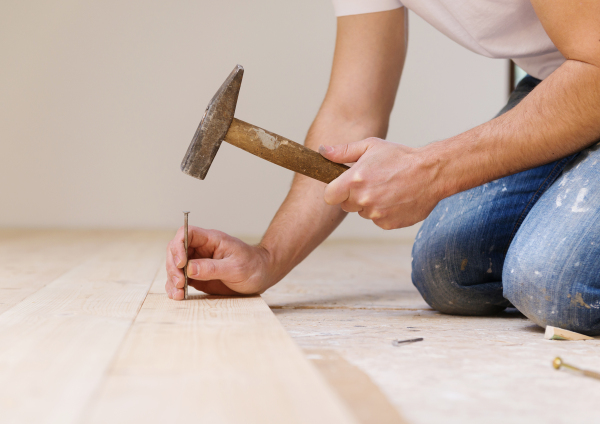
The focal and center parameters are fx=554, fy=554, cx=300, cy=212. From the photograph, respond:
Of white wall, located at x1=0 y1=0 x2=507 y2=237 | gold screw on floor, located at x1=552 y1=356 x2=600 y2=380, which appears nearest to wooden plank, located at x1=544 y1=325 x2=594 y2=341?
gold screw on floor, located at x1=552 y1=356 x2=600 y2=380

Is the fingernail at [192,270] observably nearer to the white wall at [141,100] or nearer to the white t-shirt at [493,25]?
the white t-shirt at [493,25]

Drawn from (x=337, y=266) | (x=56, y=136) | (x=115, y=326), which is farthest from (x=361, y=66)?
(x=56, y=136)

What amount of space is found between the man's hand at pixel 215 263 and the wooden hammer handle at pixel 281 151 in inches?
8.9

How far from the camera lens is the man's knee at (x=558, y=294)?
1105mm

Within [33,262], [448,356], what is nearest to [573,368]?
[448,356]

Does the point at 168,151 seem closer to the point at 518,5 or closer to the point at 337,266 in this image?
the point at 337,266

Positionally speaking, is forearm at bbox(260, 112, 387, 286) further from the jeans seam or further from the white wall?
the white wall

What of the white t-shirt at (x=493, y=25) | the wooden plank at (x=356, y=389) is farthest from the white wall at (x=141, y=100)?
the wooden plank at (x=356, y=389)

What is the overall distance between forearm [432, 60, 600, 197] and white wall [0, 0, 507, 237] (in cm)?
397

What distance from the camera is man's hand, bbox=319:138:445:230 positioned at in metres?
1.17

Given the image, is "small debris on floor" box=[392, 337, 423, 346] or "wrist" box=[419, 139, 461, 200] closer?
"small debris on floor" box=[392, 337, 423, 346]

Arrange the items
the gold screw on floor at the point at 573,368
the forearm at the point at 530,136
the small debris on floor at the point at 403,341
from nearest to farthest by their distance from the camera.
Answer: the gold screw on floor at the point at 573,368
the small debris on floor at the point at 403,341
the forearm at the point at 530,136

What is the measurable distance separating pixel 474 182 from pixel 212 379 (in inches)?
29.7

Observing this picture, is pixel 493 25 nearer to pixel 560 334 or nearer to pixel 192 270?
pixel 560 334
